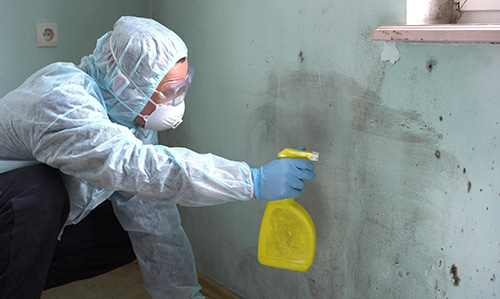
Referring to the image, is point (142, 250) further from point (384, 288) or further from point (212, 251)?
point (384, 288)

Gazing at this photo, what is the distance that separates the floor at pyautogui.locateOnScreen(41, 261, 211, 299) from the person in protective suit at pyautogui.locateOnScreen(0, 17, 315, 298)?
39 centimetres

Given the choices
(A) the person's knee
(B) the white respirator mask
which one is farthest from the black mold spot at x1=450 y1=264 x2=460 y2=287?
(A) the person's knee

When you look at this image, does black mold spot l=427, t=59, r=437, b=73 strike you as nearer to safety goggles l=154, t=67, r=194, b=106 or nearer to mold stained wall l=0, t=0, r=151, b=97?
safety goggles l=154, t=67, r=194, b=106

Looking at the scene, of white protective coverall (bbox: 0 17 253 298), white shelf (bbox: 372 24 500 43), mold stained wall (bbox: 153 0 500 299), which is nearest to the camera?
white shelf (bbox: 372 24 500 43)

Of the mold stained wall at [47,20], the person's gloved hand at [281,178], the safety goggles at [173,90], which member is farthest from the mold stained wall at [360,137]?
the mold stained wall at [47,20]

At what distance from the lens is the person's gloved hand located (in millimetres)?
1230

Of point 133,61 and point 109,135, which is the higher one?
point 133,61

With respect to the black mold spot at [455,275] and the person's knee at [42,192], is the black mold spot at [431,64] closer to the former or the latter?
the black mold spot at [455,275]

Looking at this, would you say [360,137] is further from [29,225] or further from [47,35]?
[47,35]

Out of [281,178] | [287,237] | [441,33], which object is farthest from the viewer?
[287,237]

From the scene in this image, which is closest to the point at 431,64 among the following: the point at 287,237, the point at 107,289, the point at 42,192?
the point at 287,237

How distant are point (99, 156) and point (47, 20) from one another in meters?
0.91

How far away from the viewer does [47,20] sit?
6.24ft

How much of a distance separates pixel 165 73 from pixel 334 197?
51 cm
